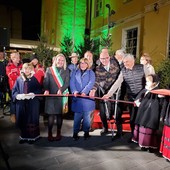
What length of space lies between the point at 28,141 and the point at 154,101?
8.66 ft

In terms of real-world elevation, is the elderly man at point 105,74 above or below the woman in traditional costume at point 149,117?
above

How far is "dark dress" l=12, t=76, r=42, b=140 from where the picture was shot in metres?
5.39

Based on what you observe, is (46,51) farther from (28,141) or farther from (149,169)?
(149,169)

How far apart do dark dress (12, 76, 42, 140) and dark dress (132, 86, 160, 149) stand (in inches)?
81.7

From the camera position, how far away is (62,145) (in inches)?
213

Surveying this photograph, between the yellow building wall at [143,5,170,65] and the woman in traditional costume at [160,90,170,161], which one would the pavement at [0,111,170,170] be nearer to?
the woman in traditional costume at [160,90,170,161]

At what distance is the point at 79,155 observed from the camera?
4887mm

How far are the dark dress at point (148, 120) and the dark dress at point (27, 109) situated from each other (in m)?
2.08

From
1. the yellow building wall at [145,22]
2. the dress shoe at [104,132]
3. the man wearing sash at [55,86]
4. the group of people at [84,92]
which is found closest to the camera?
the group of people at [84,92]

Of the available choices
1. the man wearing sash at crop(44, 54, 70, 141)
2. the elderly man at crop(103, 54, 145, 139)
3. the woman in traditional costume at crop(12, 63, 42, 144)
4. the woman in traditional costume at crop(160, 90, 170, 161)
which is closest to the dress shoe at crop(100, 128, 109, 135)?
the elderly man at crop(103, 54, 145, 139)

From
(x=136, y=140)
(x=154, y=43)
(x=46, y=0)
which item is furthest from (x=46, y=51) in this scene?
(x=46, y=0)

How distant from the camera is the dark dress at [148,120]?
16.1 feet

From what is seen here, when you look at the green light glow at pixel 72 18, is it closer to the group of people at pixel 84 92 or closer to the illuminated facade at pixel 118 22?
the illuminated facade at pixel 118 22

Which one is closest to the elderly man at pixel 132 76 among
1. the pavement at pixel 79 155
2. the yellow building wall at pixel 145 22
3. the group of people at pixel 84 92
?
the group of people at pixel 84 92
